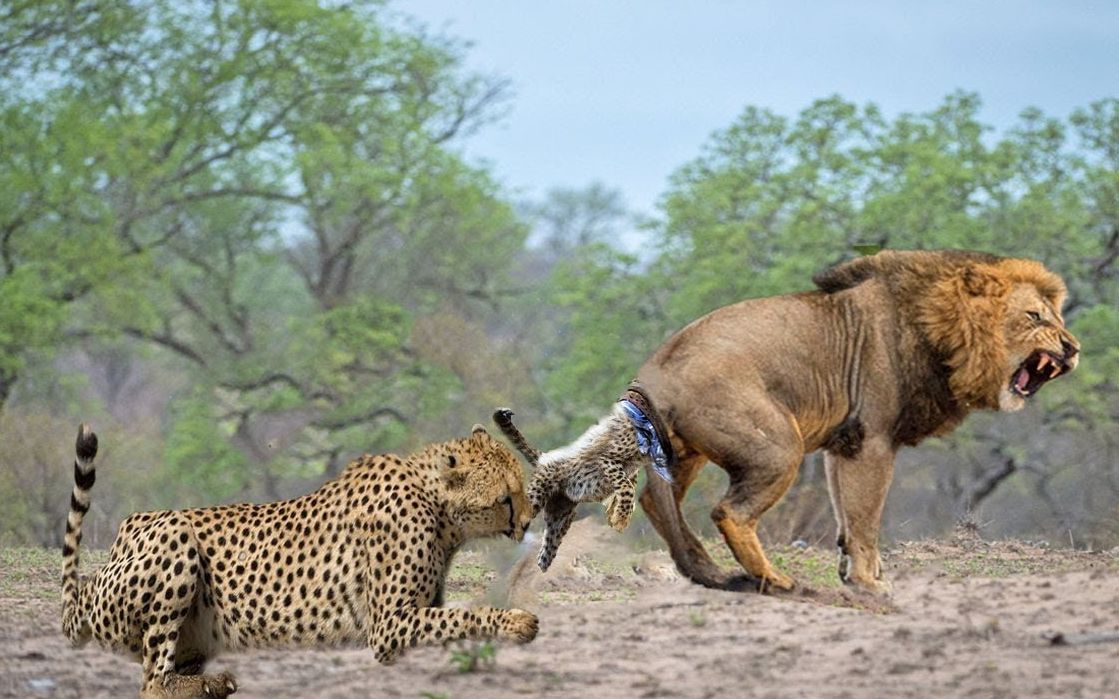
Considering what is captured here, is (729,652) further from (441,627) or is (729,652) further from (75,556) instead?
(75,556)

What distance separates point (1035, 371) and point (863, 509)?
1.36 meters

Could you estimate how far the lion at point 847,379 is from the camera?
8.91 m

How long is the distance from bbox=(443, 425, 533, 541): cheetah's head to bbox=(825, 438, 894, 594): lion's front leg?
2.61 m

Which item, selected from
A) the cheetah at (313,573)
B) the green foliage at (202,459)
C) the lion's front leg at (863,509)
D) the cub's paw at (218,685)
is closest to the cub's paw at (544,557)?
the cheetah at (313,573)

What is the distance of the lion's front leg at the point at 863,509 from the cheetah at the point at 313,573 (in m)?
2.60

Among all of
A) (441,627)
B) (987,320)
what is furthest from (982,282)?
(441,627)

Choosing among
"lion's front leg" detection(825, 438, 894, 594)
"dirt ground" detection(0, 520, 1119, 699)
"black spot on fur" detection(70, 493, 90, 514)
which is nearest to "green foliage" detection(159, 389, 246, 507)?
"dirt ground" detection(0, 520, 1119, 699)

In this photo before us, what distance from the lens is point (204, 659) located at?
7.43 meters

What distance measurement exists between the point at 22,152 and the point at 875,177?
663 inches

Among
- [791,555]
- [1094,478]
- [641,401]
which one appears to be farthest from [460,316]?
[641,401]

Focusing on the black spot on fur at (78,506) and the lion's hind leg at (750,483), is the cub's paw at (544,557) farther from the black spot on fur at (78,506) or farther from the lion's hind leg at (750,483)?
the black spot on fur at (78,506)

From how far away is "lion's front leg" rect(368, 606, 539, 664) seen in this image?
22.9ft

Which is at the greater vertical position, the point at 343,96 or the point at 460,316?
the point at 343,96

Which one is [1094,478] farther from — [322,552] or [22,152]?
[322,552]
